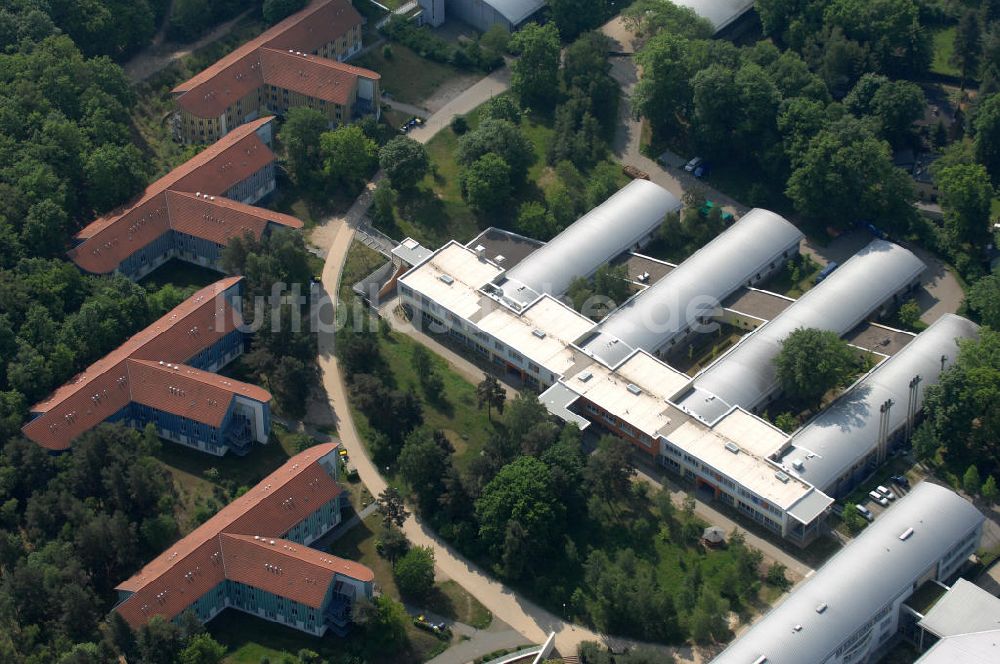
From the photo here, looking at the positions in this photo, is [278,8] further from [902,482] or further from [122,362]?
[902,482]

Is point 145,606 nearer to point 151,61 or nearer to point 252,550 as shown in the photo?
point 252,550

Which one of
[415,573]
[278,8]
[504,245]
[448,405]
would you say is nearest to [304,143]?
[278,8]

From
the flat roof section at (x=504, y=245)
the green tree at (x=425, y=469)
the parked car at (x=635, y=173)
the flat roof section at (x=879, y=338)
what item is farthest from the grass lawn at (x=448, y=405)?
the flat roof section at (x=879, y=338)

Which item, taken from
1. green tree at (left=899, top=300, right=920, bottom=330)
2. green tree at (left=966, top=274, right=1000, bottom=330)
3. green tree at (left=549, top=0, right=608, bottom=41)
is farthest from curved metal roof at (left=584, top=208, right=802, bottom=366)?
green tree at (left=549, top=0, right=608, bottom=41)

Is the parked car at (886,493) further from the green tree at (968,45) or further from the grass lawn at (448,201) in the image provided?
the green tree at (968,45)

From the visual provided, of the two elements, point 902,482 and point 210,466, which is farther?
point 210,466
